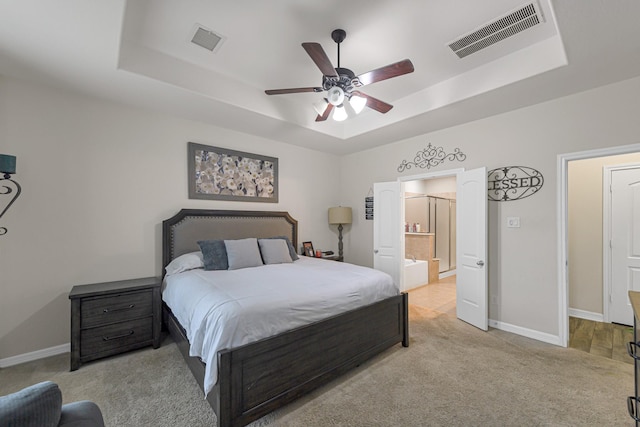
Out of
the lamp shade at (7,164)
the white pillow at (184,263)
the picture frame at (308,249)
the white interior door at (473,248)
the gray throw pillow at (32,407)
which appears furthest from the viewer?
the picture frame at (308,249)

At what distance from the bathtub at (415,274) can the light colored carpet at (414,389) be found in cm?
229

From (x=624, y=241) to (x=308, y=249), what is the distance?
4253mm

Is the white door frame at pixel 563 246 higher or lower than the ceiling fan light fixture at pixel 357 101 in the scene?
lower

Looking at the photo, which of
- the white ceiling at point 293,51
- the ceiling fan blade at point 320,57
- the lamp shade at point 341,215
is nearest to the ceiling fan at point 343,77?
the ceiling fan blade at point 320,57

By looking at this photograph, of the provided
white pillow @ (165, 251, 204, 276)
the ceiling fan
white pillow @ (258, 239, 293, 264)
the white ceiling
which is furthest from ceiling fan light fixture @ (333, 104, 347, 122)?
white pillow @ (165, 251, 204, 276)

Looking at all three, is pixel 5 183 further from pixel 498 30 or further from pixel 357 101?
pixel 498 30

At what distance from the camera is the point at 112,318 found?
8.66 ft

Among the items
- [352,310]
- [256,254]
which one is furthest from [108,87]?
[352,310]

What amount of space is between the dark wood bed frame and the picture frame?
1950 mm

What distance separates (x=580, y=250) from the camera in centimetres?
382

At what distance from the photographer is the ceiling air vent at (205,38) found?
2.40 metres

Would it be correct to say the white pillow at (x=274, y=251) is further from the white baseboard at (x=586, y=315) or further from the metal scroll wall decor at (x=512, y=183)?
the white baseboard at (x=586, y=315)

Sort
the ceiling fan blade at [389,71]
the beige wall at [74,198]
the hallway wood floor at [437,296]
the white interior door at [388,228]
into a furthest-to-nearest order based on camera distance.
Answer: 1. the white interior door at [388,228]
2. the hallway wood floor at [437,296]
3. the beige wall at [74,198]
4. the ceiling fan blade at [389,71]

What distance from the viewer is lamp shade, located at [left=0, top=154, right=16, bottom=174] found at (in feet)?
7.55
